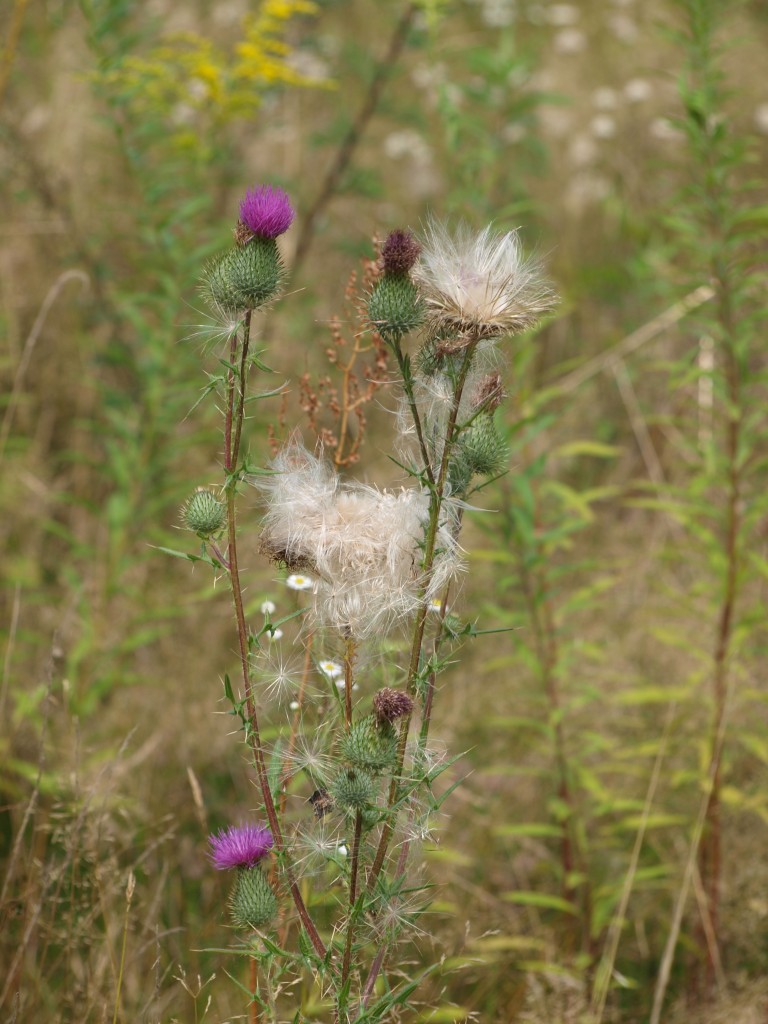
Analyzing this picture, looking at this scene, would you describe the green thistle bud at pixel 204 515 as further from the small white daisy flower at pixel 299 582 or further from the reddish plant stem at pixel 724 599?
the reddish plant stem at pixel 724 599

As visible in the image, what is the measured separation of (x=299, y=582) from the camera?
200cm

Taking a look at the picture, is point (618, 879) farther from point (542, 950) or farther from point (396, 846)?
point (396, 846)

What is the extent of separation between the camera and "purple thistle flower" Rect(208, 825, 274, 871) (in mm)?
1616

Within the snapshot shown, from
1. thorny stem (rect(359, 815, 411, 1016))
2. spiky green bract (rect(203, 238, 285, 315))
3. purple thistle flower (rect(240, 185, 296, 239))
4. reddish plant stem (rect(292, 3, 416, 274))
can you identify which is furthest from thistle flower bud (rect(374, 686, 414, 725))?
reddish plant stem (rect(292, 3, 416, 274))

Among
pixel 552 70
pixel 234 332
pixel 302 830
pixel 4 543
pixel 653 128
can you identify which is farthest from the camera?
pixel 552 70

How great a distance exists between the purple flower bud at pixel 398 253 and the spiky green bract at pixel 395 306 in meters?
0.01

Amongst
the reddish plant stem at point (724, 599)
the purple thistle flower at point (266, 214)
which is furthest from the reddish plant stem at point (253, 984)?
the reddish plant stem at point (724, 599)

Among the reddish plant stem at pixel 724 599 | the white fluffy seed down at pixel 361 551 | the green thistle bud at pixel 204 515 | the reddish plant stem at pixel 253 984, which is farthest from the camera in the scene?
the reddish plant stem at pixel 724 599

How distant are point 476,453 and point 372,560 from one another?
25 cm

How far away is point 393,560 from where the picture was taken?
170 cm

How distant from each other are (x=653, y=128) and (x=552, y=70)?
1.57 meters

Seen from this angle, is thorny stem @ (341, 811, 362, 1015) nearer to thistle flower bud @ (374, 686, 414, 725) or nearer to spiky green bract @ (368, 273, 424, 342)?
thistle flower bud @ (374, 686, 414, 725)

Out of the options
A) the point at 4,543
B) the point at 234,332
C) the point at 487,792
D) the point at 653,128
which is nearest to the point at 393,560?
the point at 234,332

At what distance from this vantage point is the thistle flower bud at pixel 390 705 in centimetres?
147
